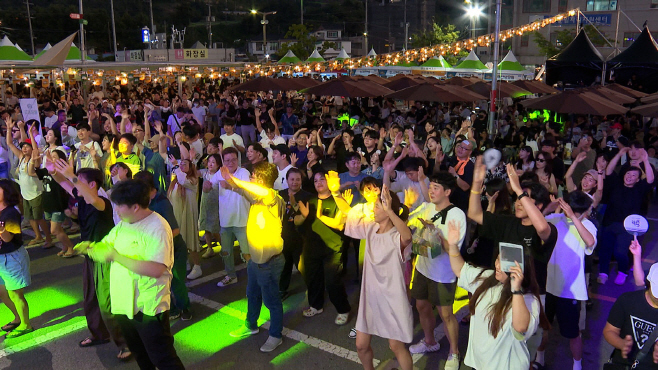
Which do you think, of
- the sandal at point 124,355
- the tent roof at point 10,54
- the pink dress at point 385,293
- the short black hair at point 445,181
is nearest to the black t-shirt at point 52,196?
the sandal at point 124,355

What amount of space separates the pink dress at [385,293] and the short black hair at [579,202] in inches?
63.3

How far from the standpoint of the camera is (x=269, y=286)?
4711 millimetres

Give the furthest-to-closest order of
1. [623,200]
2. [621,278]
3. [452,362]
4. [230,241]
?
[621,278] → [623,200] → [230,241] → [452,362]

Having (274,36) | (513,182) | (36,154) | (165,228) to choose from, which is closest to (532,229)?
(513,182)

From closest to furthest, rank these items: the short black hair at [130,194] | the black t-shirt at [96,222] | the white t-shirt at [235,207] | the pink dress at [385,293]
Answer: the short black hair at [130,194] → the pink dress at [385,293] → the black t-shirt at [96,222] → the white t-shirt at [235,207]

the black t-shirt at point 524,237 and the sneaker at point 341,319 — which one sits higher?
the black t-shirt at point 524,237

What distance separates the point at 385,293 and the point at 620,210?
3992 mm

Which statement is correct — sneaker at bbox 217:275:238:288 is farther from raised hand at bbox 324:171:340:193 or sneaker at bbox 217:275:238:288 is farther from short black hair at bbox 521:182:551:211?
short black hair at bbox 521:182:551:211

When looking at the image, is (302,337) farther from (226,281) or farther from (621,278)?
(621,278)

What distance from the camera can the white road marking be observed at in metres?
4.79

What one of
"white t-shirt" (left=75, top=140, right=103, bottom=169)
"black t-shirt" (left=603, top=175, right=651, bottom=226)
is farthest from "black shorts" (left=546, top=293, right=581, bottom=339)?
"white t-shirt" (left=75, top=140, right=103, bottom=169)

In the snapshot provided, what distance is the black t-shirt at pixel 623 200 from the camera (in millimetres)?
6328

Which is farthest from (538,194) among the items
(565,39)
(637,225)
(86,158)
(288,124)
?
(565,39)

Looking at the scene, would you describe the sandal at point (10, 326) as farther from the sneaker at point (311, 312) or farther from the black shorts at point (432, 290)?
the black shorts at point (432, 290)
